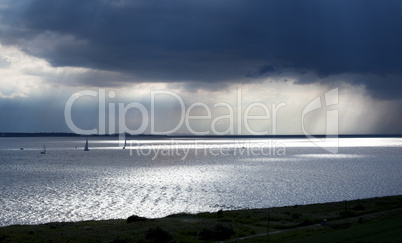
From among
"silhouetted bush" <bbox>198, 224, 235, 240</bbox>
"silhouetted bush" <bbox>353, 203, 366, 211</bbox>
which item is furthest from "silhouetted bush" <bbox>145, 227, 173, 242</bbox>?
"silhouetted bush" <bbox>353, 203, 366, 211</bbox>

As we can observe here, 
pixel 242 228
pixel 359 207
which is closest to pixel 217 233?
pixel 242 228

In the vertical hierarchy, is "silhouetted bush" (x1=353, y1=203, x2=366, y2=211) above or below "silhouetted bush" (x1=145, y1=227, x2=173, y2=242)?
below

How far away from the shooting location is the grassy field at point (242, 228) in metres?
32.6

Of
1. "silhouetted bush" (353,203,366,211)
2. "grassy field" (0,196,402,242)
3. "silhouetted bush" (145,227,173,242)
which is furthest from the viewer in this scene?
"silhouetted bush" (353,203,366,211)

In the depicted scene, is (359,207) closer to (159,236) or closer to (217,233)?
(217,233)

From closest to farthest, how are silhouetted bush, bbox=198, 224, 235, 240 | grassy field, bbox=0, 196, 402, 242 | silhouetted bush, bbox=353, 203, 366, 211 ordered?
grassy field, bbox=0, 196, 402, 242, silhouetted bush, bbox=198, 224, 235, 240, silhouetted bush, bbox=353, 203, 366, 211

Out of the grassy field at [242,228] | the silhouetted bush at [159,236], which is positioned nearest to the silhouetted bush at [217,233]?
the grassy field at [242,228]

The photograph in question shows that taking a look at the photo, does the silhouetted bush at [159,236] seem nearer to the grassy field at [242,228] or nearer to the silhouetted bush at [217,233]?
the grassy field at [242,228]

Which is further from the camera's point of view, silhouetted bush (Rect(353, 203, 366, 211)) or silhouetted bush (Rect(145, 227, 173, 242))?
silhouetted bush (Rect(353, 203, 366, 211))

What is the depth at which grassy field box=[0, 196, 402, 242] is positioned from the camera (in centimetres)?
3259

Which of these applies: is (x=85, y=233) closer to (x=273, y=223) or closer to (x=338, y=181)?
(x=273, y=223)

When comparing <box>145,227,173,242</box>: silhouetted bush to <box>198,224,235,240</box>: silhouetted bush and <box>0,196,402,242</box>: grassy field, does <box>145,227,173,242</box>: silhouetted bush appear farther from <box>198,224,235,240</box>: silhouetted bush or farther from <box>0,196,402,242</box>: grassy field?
<box>198,224,235,240</box>: silhouetted bush

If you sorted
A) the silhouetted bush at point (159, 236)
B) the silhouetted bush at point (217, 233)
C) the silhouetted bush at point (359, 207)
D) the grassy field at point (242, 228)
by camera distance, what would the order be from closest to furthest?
the grassy field at point (242, 228), the silhouetted bush at point (159, 236), the silhouetted bush at point (217, 233), the silhouetted bush at point (359, 207)

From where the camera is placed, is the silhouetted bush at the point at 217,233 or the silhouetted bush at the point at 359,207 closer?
the silhouetted bush at the point at 217,233
